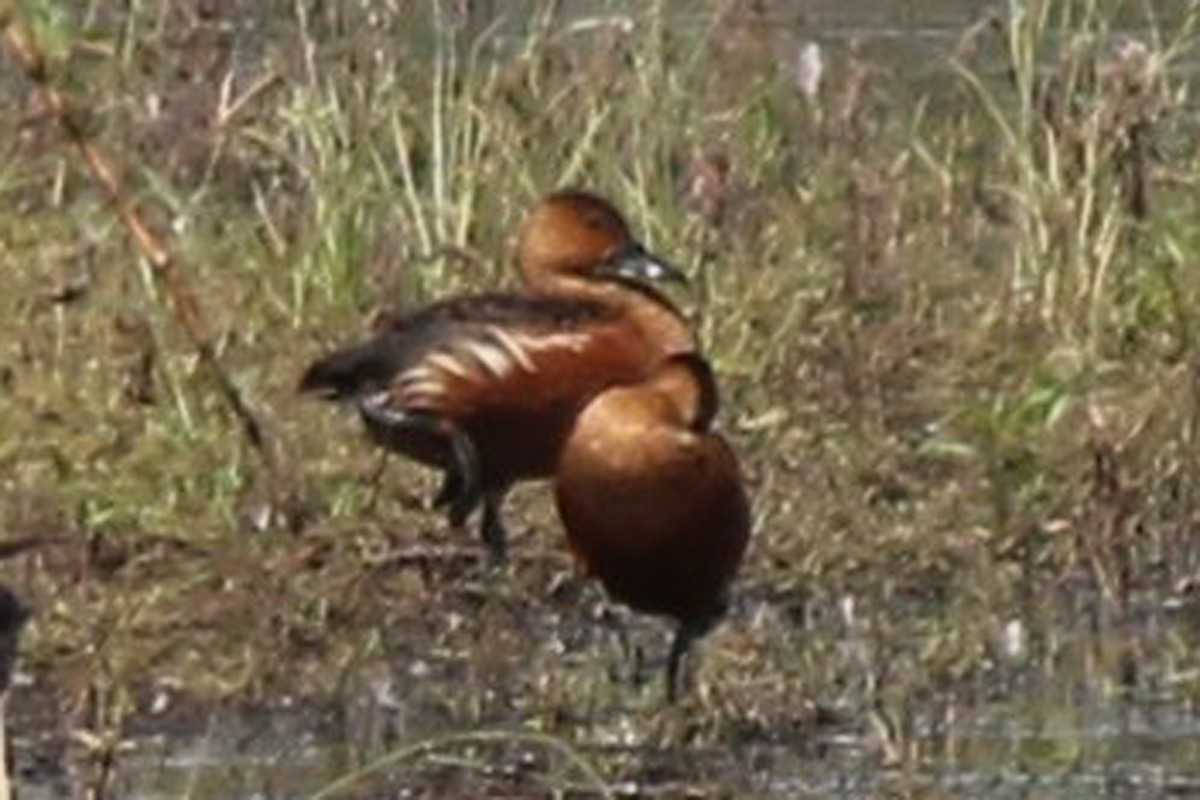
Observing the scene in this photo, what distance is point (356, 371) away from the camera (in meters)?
8.84

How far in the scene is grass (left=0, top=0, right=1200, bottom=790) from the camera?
8.09 metres

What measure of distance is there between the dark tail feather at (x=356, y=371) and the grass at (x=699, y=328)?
0.17 meters

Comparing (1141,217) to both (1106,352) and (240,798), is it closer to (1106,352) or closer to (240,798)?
(1106,352)

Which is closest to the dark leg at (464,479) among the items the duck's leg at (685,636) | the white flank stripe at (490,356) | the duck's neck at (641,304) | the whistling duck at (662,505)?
the white flank stripe at (490,356)

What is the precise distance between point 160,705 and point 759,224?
3.04 metres

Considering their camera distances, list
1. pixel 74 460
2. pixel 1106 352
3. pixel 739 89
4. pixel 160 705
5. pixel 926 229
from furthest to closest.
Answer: pixel 739 89
pixel 926 229
pixel 1106 352
pixel 74 460
pixel 160 705

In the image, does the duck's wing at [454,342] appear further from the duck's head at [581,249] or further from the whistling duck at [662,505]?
the whistling duck at [662,505]

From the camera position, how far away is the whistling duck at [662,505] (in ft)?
26.1

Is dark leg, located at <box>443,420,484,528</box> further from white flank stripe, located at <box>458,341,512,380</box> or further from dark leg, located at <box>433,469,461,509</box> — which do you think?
white flank stripe, located at <box>458,341,512,380</box>

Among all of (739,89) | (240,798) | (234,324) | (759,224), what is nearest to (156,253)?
(240,798)

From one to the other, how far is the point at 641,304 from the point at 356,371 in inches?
18.9

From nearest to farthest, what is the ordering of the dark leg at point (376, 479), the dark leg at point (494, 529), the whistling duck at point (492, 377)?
the dark leg at point (494, 529) < the whistling duck at point (492, 377) < the dark leg at point (376, 479)

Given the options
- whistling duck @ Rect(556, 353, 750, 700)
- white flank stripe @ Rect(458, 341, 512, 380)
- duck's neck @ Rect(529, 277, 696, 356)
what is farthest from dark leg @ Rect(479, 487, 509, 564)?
whistling duck @ Rect(556, 353, 750, 700)

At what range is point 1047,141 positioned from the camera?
33.6 feet
